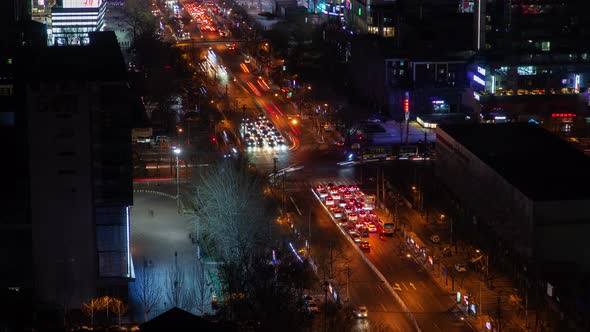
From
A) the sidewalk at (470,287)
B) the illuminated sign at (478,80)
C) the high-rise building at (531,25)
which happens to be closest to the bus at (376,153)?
the illuminated sign at (478,80)

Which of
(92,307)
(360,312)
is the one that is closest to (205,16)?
(360,312)

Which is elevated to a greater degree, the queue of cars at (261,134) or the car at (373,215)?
the queue of cars at (261,134)

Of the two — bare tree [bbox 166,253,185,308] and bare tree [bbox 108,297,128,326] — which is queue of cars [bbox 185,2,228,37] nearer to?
bare tree [bbox 166,253,185,308]

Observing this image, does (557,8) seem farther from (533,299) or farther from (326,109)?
(533,299)

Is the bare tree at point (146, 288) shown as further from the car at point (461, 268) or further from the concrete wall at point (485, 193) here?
the concrete wall at point (485, 193)

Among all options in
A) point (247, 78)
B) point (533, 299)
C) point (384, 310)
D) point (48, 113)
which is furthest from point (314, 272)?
point (247, 78)

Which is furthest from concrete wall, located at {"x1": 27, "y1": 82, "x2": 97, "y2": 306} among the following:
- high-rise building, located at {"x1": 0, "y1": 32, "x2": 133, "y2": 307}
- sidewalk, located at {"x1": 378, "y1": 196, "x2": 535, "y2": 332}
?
sidewalk, located at {"x1": 378, "y1": 196, "x2": 535, "y2": 332}
